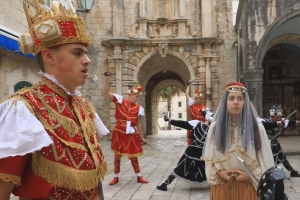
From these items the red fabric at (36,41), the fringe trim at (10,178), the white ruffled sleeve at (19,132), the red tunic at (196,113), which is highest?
the red fabric at (36,41)

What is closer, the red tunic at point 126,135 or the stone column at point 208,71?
the red tunic at point 126,135

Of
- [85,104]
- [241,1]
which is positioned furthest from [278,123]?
[241,1]

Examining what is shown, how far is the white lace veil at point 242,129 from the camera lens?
3.06m

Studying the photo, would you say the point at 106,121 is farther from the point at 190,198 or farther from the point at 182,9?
the point at 190,198

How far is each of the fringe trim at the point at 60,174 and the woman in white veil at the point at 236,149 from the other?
1777mm

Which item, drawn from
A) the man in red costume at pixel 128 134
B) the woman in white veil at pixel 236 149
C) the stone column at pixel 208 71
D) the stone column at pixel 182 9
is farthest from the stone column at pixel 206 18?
the woman in white veil at pixel 236 149

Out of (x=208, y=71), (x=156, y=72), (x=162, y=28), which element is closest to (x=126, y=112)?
(x=208, y=71)

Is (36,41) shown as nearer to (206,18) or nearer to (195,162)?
(195,162)

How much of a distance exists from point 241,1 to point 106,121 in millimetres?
7911

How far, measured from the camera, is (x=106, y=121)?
48.6 feet

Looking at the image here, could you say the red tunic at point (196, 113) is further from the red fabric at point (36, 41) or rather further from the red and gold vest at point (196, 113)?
the red fabric at point (36, 41)

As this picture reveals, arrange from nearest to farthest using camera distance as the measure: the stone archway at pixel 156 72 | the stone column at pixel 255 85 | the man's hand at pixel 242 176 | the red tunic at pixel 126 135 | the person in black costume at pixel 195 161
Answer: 1. the man's hand at pixel 242 176
2. the person in black costume at pixel 195 161
3. the red tunic at pixel 126 135
4. the stone column at pixel 255 85
5. the stone archway at pixel 156 72

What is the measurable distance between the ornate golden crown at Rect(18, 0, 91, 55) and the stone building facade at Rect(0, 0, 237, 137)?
502 inches

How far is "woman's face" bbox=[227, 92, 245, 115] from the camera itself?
10.2 ft
